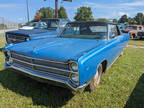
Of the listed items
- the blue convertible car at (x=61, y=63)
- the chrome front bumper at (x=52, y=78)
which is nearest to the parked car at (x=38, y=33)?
the blue convertible car at (x=61, y=63)

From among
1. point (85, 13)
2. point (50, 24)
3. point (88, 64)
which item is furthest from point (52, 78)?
point (85, 13)

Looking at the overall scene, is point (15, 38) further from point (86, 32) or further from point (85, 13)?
point (85, 13)

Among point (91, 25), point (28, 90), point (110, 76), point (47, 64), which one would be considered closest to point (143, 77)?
point (110, 76)

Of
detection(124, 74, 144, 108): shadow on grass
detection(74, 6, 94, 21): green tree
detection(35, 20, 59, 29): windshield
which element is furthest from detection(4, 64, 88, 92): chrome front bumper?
detection(74, 6, 94, 21): green tree

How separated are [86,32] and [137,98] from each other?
2.27m

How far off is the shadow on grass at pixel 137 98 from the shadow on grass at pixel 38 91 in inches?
50.8

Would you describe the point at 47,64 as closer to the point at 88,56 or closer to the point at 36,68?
the point at 36,68

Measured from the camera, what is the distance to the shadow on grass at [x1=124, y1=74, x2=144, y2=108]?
2.51 metres

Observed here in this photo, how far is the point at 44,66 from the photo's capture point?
241 cm

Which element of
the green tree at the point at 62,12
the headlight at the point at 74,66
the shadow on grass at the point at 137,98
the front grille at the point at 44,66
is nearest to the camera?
the headlight at the point at 74,66

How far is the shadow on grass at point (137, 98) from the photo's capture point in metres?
2.51

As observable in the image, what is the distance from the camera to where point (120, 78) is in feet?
12.0

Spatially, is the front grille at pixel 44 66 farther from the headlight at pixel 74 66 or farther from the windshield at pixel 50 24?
the windshield at pixel 50 24

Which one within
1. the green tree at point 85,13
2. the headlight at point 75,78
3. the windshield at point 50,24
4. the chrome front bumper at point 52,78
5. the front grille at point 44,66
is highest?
the green tree at point 85,13
